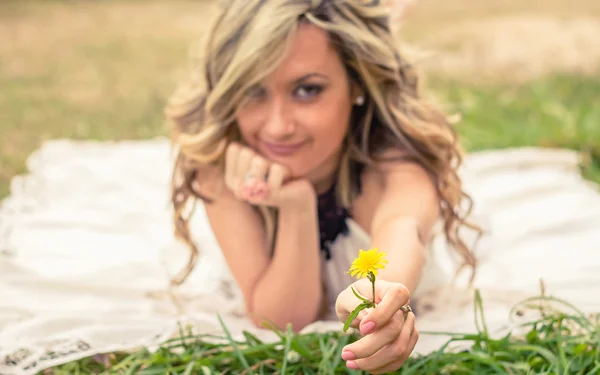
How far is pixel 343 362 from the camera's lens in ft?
6.84

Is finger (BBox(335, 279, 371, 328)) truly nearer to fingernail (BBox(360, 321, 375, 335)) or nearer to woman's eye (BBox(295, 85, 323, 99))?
fingernail (BBox(360, 321, 375, 335))

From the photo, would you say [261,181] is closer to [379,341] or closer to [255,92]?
[255,92]

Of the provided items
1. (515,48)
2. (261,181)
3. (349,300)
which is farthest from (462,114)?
(349,300)

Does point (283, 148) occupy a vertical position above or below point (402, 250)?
above

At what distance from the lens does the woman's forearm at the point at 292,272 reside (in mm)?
2270

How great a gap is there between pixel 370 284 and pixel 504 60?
5.32 meters

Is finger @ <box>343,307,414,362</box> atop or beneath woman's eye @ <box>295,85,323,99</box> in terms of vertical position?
beneath

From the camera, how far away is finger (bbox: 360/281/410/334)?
1472 millimetres

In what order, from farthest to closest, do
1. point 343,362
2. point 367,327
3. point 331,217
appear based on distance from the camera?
1. point 331,217
2. point 343,362
3. point 367,327

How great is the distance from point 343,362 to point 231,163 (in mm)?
648

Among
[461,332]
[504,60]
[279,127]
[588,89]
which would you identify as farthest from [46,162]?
[504,60]

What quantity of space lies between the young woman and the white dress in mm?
136

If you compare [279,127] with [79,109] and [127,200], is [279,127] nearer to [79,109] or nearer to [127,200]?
[127,200]

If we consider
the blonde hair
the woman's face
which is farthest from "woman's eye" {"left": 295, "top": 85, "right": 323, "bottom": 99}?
the blonde hair
